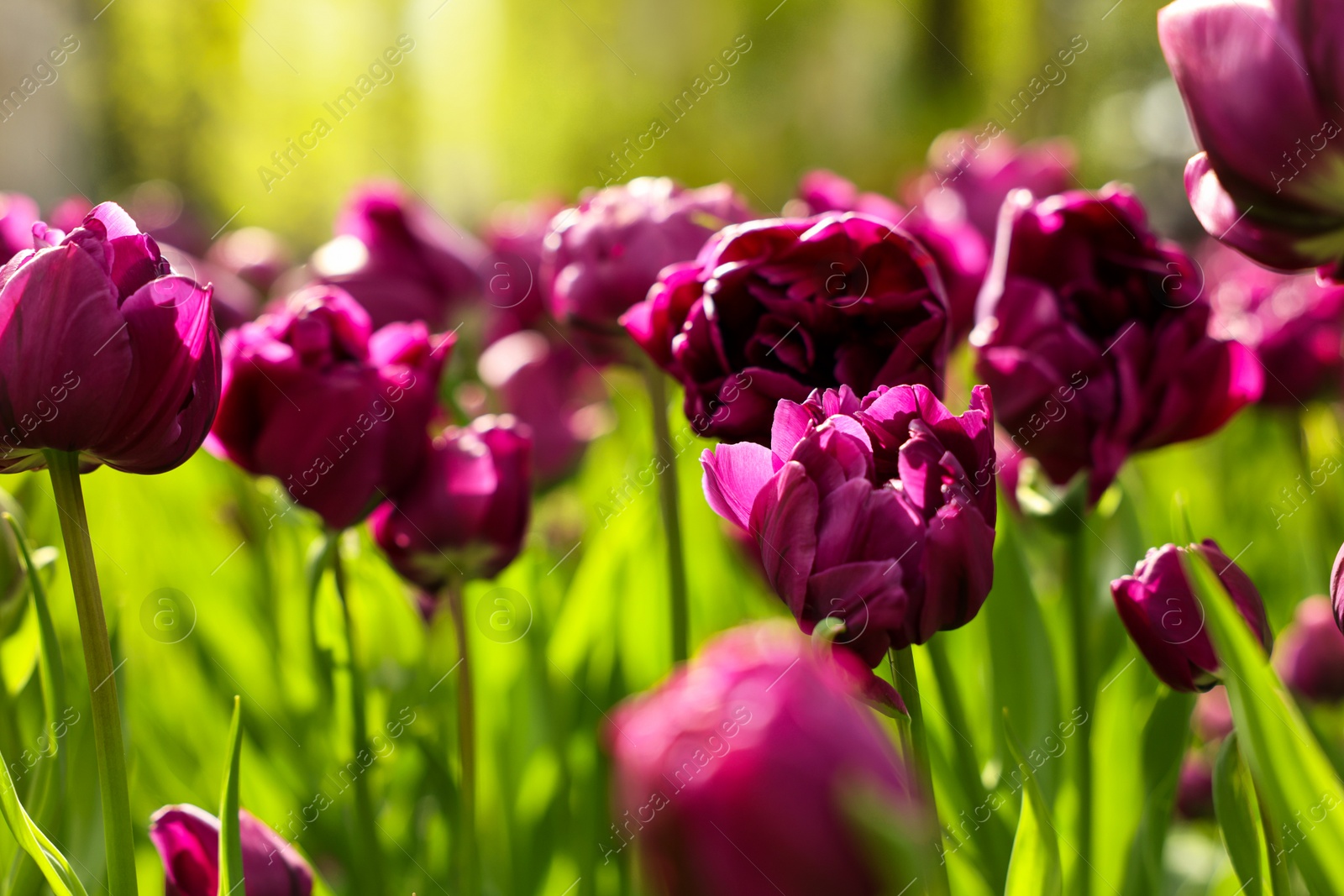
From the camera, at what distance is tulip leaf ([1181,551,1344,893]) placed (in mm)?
343

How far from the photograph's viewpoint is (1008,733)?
0.43m

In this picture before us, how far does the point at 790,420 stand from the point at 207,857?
335 millimetres

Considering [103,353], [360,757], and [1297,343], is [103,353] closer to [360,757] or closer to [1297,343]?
[360,757]

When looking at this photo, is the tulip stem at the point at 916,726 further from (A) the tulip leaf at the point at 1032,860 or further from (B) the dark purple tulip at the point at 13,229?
(B) the dark purple tulip at the point at 13,229

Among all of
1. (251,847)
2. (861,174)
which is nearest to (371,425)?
(251,847)

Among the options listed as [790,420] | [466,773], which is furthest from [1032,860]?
[466,773]

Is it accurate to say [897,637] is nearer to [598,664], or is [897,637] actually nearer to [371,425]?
[371,425]

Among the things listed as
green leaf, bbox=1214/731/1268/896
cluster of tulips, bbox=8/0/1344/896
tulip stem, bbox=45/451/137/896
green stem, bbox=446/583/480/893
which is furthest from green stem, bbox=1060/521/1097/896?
tulip stem, bbox=45/451/137/896

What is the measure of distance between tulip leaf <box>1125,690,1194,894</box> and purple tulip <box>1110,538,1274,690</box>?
0.17 m

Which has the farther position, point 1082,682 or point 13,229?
point 13,229

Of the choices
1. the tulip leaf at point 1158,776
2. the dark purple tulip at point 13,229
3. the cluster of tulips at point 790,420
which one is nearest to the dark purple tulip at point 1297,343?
the cluster of tulips at point 790,420

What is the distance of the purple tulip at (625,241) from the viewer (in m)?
0.73

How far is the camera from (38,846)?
1.34 ft

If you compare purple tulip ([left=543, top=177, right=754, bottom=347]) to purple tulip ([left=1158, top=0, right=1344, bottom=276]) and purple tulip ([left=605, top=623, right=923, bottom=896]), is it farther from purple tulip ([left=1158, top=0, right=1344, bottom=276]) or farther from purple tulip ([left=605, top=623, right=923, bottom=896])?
purple tulip ([left=605, top=623, right=923, bottom=896])
